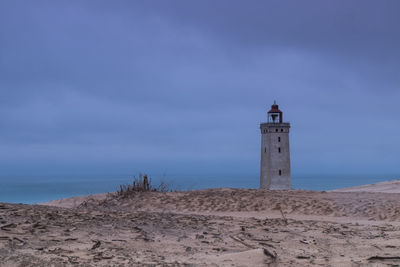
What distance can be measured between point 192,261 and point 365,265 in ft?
7.16

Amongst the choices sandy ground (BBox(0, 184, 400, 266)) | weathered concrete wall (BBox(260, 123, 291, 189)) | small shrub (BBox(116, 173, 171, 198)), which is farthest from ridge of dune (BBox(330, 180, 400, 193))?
sandy ground (BBox(0, 184, 400, 266))

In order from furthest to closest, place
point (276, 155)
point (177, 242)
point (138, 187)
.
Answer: point (276, 155), point (138, 187), point (177, 242)

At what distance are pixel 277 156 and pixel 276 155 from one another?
146mm

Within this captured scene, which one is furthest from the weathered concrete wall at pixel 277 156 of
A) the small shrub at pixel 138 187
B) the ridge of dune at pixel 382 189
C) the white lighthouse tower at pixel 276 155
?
the small shrub at pixel 138 187

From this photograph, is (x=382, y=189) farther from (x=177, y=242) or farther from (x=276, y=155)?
(x=177, y=242)

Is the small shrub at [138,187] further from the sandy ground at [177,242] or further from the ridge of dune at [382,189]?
the ridge of dune at [382,189]

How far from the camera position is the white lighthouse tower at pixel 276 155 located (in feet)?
144

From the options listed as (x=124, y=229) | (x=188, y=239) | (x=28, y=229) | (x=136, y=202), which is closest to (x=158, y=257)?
(x=188, y=239)

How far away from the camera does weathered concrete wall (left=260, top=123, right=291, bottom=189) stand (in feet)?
144

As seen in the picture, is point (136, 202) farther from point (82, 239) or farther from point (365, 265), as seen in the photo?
point (365, 265)

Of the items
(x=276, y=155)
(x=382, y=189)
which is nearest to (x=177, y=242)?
(x=382, y=189)

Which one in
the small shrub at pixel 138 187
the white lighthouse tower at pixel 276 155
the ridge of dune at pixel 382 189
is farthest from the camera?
the white lighthouse tower at pixel 276 155

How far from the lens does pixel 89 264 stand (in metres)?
5.16

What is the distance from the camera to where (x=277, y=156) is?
144 feet
